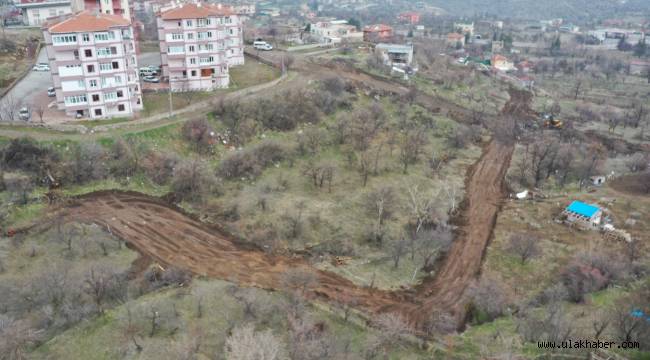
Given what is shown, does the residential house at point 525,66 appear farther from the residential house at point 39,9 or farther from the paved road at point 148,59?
the residential house at point 39,9

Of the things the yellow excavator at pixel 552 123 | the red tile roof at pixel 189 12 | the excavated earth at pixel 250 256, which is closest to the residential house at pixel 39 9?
the red tile roof at pixel 189 12

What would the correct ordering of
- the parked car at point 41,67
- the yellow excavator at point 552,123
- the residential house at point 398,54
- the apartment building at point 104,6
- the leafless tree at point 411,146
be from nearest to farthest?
1. the leafless tree at point 411,146
2. the apartment building at point 104,6
3. the parked car at point 41,67
4. the yellow excavator at point 552,123
5. the residential house at point 398,54

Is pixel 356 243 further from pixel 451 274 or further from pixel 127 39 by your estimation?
pixel 127 39

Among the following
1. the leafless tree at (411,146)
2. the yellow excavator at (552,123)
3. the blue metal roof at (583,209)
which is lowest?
the blue metal roof at (583,209)

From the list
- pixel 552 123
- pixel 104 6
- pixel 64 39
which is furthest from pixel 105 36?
pixel 552 123

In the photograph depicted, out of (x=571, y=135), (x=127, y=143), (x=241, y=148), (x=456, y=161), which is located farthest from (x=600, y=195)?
(x=127, y=143)

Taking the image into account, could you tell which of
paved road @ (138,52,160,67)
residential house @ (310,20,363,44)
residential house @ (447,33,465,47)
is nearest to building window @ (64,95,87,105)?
paved road @ (138,52,160,67)

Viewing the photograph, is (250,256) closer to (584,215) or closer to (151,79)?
(584,215)

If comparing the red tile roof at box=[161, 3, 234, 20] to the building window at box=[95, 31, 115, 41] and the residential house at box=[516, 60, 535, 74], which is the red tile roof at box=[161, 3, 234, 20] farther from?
the residential house at box=[516, 60, 535, 74]
